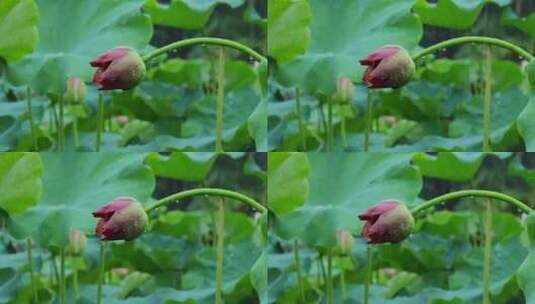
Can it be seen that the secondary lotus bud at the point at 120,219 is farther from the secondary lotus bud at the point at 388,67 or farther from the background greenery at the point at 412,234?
the secondary lotus bud at the point at 388,67

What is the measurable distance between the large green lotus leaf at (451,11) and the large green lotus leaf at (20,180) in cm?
86

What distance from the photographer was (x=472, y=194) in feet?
7.95

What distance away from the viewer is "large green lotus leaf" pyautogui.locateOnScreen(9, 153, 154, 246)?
245cm

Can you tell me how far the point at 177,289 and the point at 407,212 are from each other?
509mm

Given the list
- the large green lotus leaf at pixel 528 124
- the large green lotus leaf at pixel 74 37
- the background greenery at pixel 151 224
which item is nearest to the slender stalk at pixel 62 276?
the background greenery at pixel 151 224

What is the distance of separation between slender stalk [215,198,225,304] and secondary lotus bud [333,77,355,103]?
325mm

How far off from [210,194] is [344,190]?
28 cm

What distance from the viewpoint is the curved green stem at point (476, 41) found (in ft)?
7.98

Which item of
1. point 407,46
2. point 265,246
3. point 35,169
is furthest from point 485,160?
point 35,169

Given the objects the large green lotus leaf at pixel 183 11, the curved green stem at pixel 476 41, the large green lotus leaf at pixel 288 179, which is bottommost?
the large green lotus leaf at pixel 288 179

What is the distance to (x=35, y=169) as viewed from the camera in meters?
2.45

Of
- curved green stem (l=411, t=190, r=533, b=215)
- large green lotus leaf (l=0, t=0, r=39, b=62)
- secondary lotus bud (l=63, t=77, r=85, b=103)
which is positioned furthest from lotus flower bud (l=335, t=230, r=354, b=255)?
large green lotus leaf (l=0, t=0, r=39, b=62)

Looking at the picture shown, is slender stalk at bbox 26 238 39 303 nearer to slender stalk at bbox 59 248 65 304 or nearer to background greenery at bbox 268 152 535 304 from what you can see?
slender stalk at bbox 59 248 65 304

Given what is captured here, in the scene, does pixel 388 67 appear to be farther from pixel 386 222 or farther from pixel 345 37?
pixel 386 222
